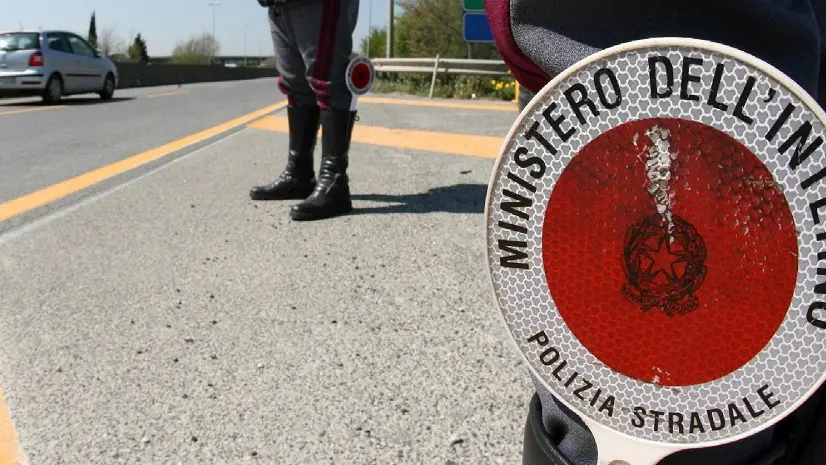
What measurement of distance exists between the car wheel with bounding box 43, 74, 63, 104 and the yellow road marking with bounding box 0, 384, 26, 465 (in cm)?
1432

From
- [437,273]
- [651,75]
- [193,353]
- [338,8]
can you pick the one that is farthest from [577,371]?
[338,8]

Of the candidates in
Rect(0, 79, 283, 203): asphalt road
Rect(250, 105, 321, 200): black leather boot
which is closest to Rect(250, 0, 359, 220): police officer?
Rect(250, 105, 321, 200): black leather boot

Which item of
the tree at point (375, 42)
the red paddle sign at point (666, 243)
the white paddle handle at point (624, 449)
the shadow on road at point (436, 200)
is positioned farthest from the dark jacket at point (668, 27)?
the tree at point (375, 42)

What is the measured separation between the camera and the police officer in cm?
330

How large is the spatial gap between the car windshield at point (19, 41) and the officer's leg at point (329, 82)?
13219mm

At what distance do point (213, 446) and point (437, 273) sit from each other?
124 cm

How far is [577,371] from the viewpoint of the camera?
0.79 meters

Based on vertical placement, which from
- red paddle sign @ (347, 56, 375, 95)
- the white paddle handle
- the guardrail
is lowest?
the white paddle handle

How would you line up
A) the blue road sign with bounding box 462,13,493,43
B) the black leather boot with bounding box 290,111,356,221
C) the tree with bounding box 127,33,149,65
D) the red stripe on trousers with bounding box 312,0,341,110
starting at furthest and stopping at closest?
the tree with bounding box 127,33,149,65 → the blue road sign with bounding box 462,13,493,43 → the black leather boot with bounding box 290,111,356,221 → the red stripe on trousers with bounding box 312,0,341,110

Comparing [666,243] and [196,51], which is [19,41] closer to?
[666,243]

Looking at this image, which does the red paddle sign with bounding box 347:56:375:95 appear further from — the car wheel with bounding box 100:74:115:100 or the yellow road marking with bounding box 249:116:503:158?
the car wheel with bounding box 100:74:115:100

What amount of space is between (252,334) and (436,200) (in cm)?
195

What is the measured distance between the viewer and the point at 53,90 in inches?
563

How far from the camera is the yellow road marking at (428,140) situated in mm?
5820
